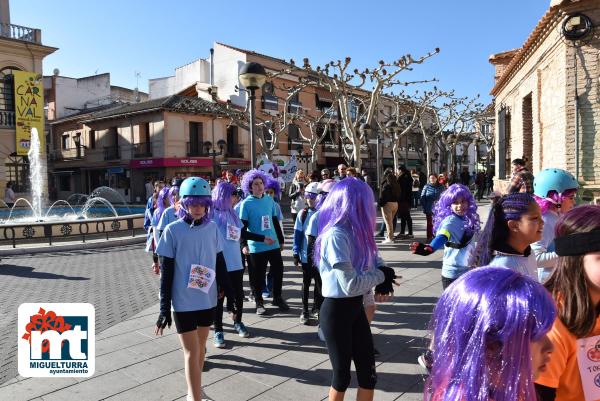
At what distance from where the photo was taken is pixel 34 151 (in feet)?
86.9

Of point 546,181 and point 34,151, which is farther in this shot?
point 34,151

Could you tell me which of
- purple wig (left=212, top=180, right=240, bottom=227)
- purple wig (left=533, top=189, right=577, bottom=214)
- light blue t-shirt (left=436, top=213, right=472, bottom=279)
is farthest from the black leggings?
purple wig (left=212, top=180, right=240, bottom=227)

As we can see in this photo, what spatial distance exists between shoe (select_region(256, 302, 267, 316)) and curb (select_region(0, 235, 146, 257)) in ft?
27.0

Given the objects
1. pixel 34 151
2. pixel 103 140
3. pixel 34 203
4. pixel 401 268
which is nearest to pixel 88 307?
pixel 401 268

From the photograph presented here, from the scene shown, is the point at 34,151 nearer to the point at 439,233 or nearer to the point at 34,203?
the point at 34,203

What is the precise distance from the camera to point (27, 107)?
26.1 metres

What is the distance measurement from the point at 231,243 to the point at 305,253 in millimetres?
1028

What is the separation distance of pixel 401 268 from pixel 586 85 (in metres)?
5.09

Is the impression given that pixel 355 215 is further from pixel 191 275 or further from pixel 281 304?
pixel 281 304

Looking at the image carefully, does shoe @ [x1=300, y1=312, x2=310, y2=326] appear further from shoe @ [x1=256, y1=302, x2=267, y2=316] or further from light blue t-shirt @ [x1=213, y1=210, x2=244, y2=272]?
light blue t-shirt @ [x1=213, y1=210, x2=244, y2=272]

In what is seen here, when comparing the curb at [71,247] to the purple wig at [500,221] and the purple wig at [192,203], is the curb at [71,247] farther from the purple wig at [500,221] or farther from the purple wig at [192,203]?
the purple wig at [500,221]

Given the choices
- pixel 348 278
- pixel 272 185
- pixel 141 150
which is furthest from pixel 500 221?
pixel 141 150

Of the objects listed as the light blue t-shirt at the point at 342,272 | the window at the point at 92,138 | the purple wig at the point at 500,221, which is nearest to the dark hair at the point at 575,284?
the purple wig at the point at 500,221

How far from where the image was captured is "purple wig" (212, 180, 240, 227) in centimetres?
527
